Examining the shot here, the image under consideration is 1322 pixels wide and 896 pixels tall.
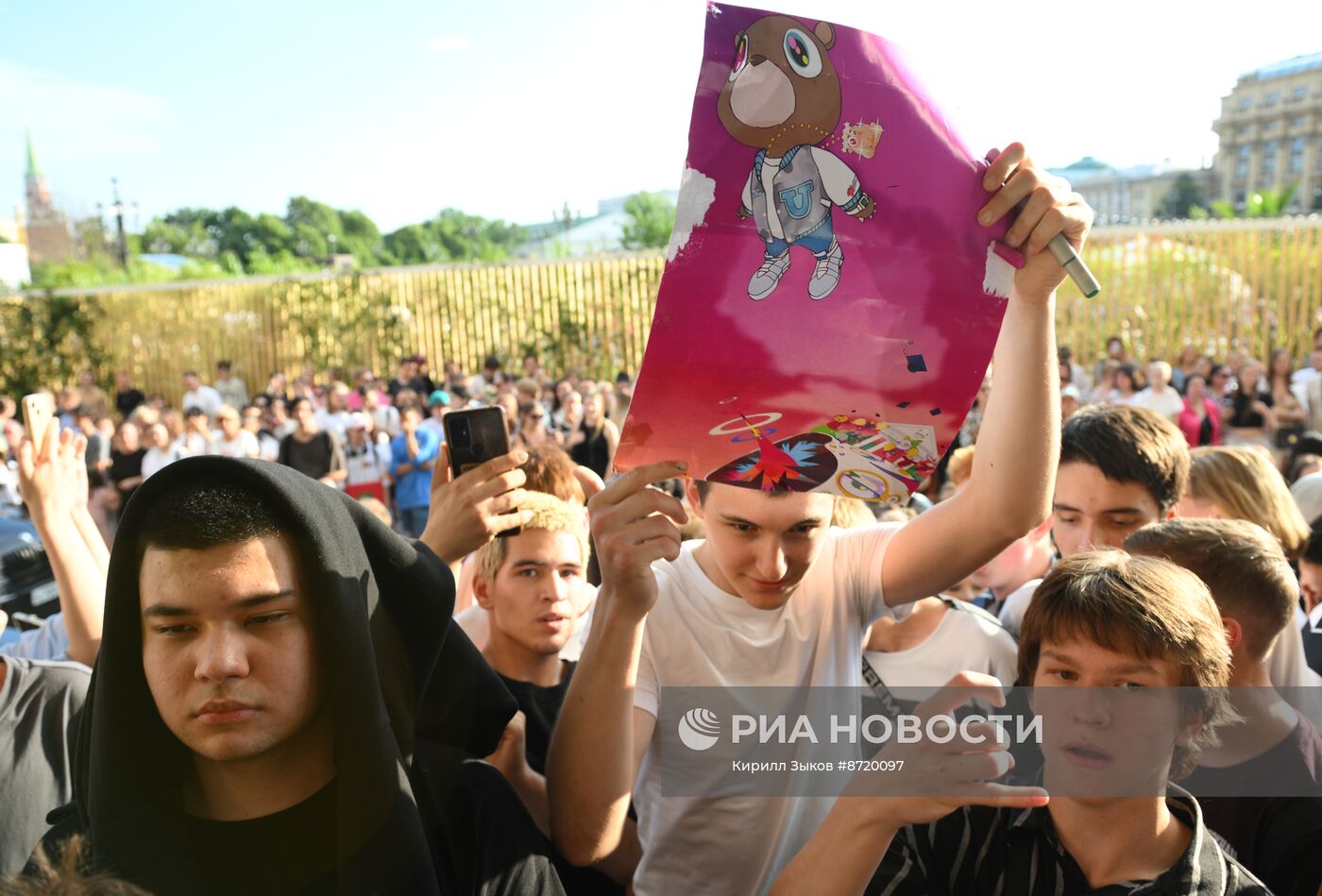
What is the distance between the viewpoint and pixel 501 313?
18.3m

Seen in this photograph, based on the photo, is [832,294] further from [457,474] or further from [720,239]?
[457,474]

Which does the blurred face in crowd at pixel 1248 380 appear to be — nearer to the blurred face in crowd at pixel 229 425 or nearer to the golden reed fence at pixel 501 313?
the golden reed fence at pixel 501 313

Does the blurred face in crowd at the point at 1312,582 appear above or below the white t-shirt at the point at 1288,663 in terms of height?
below

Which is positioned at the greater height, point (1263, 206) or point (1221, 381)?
point (1263, 206)

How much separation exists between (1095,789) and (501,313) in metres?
17.4

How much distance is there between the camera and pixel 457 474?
6.13 ft

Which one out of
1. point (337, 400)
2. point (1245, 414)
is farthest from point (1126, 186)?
point (337, 400)

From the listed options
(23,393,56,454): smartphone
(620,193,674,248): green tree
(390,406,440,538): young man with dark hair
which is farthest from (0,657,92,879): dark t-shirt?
(620,193,674,248): green tree

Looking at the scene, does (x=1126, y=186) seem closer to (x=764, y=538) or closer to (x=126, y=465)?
(x=126, y=465)

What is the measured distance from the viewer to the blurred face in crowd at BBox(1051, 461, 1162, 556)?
2.50m

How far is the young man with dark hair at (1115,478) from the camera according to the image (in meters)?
2.49

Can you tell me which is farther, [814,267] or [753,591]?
[753,591]

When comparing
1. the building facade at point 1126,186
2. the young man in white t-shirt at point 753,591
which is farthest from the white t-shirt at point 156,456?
the building facade at point 1126,186

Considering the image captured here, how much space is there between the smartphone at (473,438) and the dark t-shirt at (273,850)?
0.59 m
